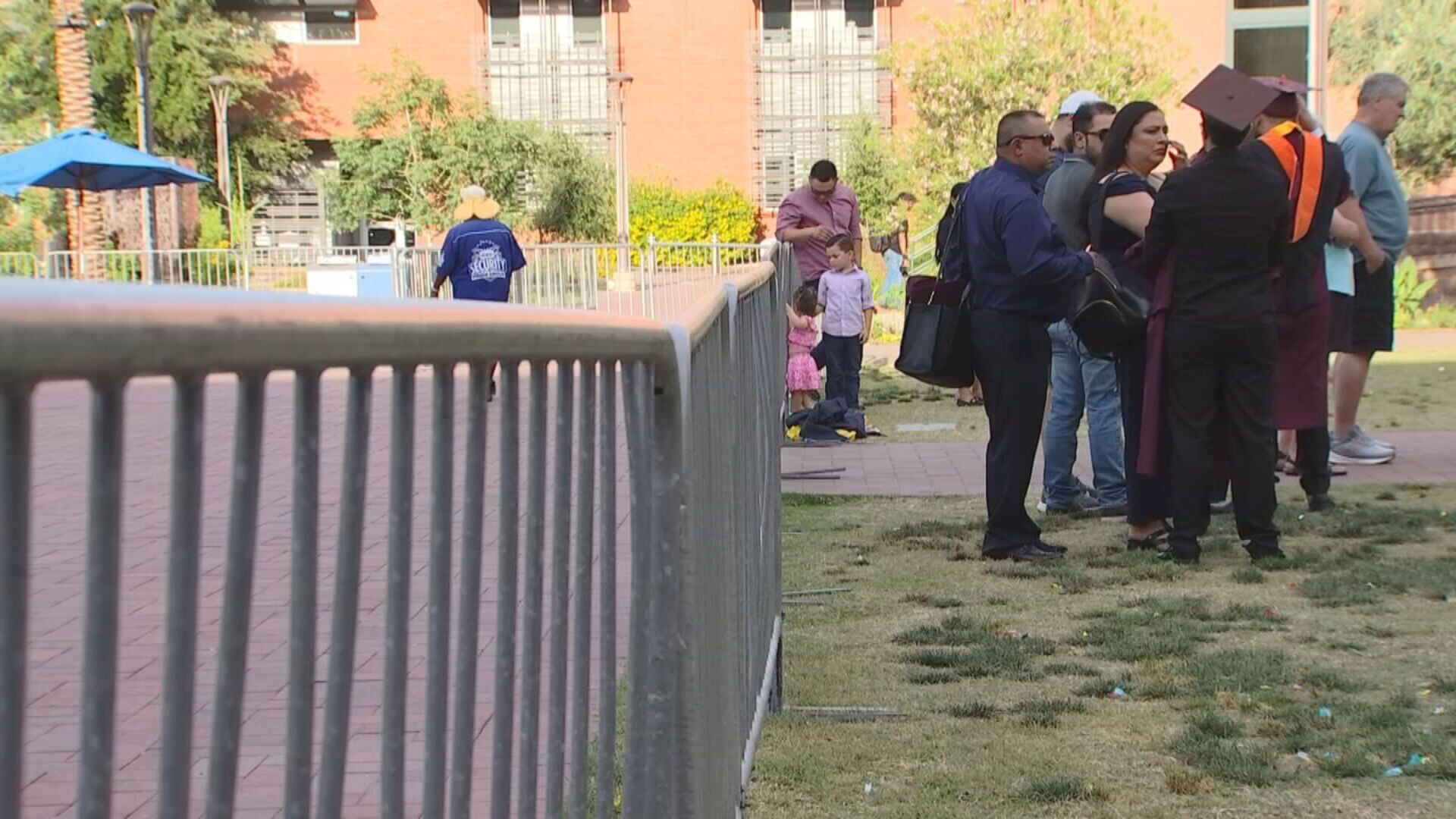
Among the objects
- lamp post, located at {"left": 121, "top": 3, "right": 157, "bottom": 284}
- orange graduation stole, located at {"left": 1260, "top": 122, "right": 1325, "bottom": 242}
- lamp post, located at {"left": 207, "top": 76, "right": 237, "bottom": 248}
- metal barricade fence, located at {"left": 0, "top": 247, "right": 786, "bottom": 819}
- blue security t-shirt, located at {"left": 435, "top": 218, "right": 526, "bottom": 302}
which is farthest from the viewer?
lamp post, located at {"left": 207, "top": 76, "right": 237, "bottom": 248}

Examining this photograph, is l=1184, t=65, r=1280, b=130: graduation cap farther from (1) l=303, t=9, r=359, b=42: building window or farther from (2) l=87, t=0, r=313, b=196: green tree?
(1) l=303, t=9, r=359, b=42: building window

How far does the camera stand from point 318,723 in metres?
1.28

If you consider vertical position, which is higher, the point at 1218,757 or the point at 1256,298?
the point at 1256,298

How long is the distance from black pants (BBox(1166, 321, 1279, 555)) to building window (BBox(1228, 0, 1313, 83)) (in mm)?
37622

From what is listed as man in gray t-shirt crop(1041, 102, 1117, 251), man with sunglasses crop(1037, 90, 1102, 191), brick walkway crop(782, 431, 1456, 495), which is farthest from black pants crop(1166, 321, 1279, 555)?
brick walkway crop(782, 431, 1456, 495)

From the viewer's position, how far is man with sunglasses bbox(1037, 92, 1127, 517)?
27.9 feet

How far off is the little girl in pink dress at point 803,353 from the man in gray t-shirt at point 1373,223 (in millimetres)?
3930

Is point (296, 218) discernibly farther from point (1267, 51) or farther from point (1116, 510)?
point (1116, 510)

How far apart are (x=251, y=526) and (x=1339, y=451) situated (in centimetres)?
1034

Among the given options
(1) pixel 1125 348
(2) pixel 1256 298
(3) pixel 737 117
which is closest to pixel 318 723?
(2) pixel 1256 298

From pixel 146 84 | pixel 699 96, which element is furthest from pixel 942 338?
pixel 699 96

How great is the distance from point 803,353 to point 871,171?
95.4 ft

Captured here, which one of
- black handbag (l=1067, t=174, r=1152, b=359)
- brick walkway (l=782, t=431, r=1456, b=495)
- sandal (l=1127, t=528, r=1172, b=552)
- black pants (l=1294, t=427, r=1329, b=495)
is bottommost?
brick walkway (l=782, t=431, r=1456, b=495)

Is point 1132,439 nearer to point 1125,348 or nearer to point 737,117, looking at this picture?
point 1125,348
